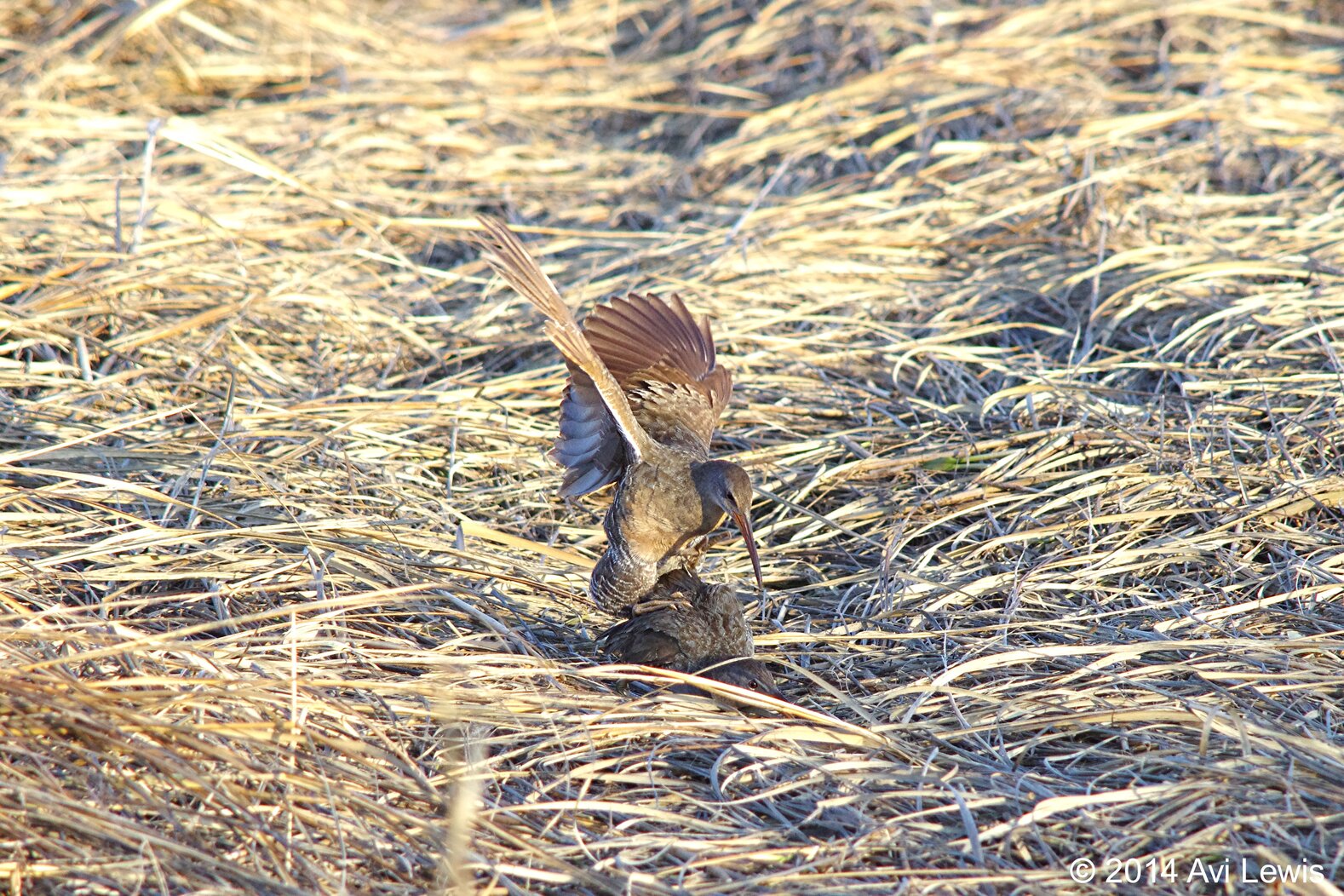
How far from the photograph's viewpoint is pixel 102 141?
512 cm

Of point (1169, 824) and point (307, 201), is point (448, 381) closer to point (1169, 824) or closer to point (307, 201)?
point (307, 201)

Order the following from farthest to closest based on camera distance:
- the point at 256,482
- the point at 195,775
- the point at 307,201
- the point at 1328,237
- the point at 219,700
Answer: the point at 307,201 < the point at 1328,237 < the point at 256,482 < the point at 219,700 < the point at 195,775

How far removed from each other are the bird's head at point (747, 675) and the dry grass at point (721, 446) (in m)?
0.11

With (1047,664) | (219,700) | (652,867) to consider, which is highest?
(219,700)

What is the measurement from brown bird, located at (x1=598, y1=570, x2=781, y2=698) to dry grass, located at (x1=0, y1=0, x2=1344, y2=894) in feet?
0.43

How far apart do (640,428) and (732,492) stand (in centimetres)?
38

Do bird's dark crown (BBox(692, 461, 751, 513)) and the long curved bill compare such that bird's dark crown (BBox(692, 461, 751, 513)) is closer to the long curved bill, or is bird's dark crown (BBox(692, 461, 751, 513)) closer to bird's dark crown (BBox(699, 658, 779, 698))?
the long curved bill

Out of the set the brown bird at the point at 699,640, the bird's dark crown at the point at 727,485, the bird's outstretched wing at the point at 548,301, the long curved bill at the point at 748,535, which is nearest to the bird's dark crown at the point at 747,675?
the brown bird at the point at 699,640

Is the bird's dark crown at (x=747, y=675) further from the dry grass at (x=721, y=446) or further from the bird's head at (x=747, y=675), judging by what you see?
the dry grass at (x=721, y=446)

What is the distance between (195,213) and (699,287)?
2004 mm

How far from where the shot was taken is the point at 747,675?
2609 mm

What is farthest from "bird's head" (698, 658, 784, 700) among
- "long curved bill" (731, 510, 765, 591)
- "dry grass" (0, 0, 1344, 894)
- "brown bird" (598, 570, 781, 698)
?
"long curved bill" (731, 510, 765, 591)

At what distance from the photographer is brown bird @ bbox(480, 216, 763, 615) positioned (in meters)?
2.89

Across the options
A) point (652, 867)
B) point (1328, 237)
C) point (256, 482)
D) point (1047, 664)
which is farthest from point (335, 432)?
point (1328, 237)
